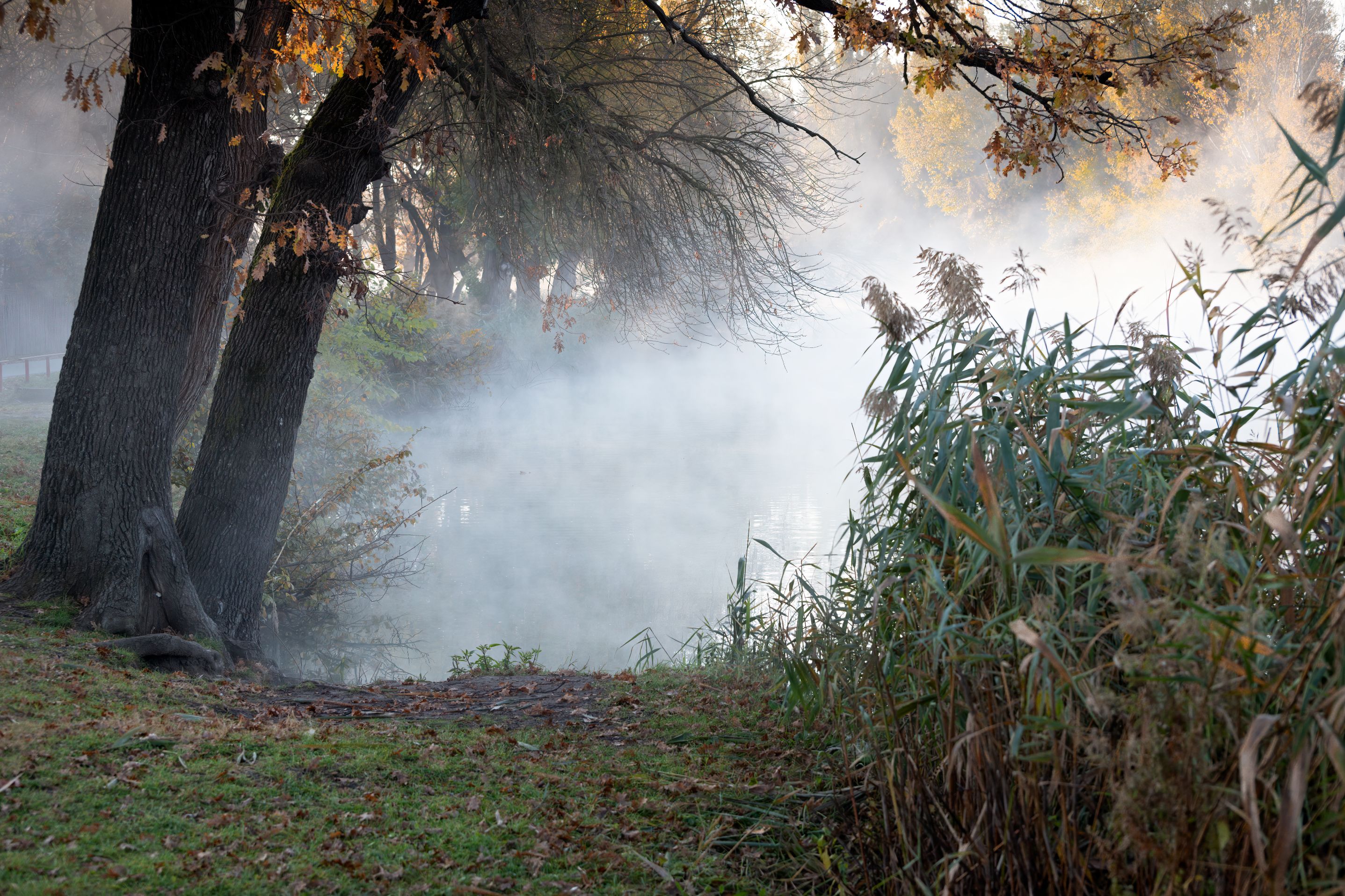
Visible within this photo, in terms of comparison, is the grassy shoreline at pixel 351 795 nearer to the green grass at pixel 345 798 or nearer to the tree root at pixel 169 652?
the green grass at pixel 345 798

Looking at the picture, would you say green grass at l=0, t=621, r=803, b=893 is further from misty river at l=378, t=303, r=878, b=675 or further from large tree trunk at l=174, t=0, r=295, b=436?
large tree trunk at l=174, t=0, r=295, b=436

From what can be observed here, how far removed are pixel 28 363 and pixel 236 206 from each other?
22967 mm

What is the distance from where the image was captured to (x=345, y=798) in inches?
109

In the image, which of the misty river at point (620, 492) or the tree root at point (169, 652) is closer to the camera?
the tree root at point (169, 652)

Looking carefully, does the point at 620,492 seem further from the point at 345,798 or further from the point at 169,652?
the point at 345,798

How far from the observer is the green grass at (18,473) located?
19.7ft

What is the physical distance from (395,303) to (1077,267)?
17.6m

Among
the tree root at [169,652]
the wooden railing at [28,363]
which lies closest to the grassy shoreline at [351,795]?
the tree root at [169,652]

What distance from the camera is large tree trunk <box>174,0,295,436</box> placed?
501 cm

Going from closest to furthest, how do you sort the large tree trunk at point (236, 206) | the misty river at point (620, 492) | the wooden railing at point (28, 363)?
the large tree trunk at point (236, 206) → the misty river at point (620, 492) → the wooden railing at point (28, 363)

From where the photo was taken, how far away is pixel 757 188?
7.16m

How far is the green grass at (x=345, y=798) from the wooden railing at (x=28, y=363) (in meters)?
20.9

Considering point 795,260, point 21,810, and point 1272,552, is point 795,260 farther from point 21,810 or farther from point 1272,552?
point 21,810

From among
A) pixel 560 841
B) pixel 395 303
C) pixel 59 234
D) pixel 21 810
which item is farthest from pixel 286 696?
pixel 59 234
